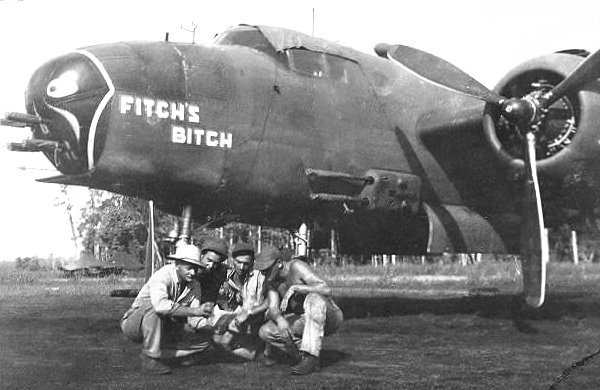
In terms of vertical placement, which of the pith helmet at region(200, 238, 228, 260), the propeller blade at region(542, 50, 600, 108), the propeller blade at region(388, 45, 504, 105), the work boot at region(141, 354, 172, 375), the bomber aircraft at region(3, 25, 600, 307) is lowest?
the work boot at region(141, 354, 172, 375)

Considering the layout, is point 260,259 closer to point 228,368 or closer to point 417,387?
point 228,368

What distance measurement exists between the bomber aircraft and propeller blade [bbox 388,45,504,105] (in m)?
0.02

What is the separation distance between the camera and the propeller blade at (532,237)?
400 inches

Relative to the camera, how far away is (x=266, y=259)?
7.28 meters

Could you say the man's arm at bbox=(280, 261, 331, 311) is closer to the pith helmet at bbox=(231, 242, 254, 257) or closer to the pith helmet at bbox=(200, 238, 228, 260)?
the pith helmet at bbox=(231, 242, 254, 257)

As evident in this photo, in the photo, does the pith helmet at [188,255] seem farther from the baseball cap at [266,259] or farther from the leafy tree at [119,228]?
the leafy tree at [119,228]

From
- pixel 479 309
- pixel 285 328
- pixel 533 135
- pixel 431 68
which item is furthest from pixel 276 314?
pixel 479 309

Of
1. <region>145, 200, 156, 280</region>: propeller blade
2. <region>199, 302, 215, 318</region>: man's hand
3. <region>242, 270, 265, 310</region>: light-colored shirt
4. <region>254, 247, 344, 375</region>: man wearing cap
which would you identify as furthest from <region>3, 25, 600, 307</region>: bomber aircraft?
<region>199, 302, 215, 318</region>: man's hand

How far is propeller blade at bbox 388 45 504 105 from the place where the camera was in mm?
11250

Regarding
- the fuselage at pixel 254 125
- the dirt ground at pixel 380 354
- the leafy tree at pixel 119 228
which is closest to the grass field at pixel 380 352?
the dirt ground at pixel 380 354

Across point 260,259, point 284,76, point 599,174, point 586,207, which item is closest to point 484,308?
point 586,207

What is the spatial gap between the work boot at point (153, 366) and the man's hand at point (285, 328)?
1.14m

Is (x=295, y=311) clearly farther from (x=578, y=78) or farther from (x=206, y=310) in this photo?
(x=578, y=78)

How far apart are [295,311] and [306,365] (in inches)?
38.4
